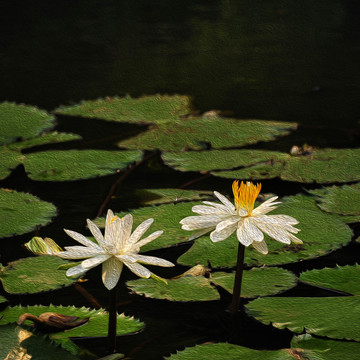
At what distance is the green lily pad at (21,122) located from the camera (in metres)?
2.11

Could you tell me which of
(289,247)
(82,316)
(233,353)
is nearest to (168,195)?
(289,247)

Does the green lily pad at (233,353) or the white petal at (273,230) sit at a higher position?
the white petal at (273,230)

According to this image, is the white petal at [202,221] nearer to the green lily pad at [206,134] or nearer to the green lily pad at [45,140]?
the green lily pad at [206,134]

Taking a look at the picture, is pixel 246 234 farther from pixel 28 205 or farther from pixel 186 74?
pixel 186 74

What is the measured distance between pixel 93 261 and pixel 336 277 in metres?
0.55

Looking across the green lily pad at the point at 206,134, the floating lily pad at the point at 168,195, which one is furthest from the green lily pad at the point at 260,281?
the green lily pad at the point at 206,134

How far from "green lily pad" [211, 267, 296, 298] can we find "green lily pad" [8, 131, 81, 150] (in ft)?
3.28

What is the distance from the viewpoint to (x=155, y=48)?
3506 mm

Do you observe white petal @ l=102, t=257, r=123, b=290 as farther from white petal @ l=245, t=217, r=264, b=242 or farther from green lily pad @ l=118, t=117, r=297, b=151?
green lily pad @ l=118, t=117, r=297, b=151

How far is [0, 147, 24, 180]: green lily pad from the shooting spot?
1.82 metres

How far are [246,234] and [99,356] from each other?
297mm

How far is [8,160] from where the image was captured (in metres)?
1.90

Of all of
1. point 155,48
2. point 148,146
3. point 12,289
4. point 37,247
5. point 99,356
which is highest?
point 155,48

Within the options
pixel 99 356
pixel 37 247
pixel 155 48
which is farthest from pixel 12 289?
pixel 155 48
